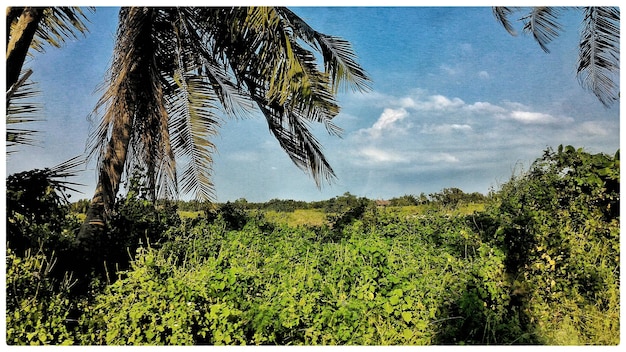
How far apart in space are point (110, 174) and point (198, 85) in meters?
1.44

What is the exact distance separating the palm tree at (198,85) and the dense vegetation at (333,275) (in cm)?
45

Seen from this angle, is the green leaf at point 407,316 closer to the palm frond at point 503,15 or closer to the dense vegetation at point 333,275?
the dense vegetation at point 333,275

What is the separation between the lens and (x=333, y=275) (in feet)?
14.9

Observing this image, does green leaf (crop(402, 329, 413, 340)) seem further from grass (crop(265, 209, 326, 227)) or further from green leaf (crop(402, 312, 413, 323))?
grass (crop(265, 209, 326, 227))

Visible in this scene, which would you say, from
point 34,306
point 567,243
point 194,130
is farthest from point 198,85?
point 567,243

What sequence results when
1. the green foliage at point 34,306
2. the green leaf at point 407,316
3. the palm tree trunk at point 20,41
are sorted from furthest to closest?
1. the palm tree trunk at point 20,41
2. the green foliage at point 34,306
3. the green leaf at point 407,316

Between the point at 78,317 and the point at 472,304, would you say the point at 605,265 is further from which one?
the point at 78,317

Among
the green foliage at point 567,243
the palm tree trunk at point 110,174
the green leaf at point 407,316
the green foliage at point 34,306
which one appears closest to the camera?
the green leaf at point 407,316

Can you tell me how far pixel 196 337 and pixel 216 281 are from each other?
1.80ft

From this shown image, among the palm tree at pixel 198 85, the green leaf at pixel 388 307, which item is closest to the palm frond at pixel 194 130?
the palm tree at pixel 198 85

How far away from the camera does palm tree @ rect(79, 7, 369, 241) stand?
17.0 ft

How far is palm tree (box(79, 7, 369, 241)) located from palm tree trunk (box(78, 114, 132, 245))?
11 millimetres

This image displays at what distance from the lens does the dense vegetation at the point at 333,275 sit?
406 cm

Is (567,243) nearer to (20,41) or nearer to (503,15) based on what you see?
(503,15)
